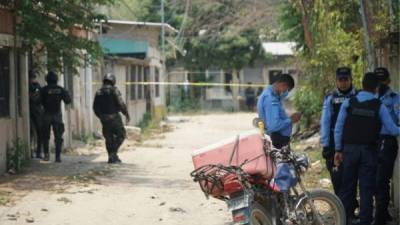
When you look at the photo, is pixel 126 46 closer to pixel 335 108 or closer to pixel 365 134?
pixel 335 108

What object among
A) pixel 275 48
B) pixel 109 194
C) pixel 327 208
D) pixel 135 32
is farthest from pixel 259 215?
pixel 275 48

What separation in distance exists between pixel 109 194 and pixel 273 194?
4.22m

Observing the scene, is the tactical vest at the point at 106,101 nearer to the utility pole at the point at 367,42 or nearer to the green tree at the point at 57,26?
the green tree at the point at 57,26

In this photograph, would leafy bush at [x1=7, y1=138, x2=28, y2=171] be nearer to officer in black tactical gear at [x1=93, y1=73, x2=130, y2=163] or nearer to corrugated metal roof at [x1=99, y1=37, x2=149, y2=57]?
officer in black tactical gear at [x1=93, y1=73, x2=130, y2=163]

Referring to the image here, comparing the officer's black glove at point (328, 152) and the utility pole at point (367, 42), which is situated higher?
the utility pole at point (367, 42)

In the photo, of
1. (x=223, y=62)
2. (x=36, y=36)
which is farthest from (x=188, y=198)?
(x=223, y=62)

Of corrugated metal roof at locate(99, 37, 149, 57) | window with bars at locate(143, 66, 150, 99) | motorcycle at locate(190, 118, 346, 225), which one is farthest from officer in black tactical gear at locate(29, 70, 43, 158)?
window with bars at locate(143, 66, 150, 99)

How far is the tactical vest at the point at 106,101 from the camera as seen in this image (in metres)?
14.3

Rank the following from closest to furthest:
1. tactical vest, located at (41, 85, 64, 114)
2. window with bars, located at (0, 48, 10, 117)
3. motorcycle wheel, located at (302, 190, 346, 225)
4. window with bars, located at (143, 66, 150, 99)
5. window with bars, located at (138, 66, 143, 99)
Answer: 1. motorcycle wheel, located at (302, 190, 346, 225)
2. window with bars, located at (0, 48, 10, 117)
3. tactical vest, located at (41, 85, 64, 114)
4. window with bars, located at (138, 66, 143, 99)
5. window with bars, located at (143, 66, 150, 99)

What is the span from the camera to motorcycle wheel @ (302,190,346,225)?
718cm

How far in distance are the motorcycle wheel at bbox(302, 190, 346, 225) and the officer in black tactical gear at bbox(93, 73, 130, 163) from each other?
24.4 feet

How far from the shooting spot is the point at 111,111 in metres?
14.4

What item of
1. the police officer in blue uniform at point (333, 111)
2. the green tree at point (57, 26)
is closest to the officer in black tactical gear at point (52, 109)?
the green tree at point (57, 26)

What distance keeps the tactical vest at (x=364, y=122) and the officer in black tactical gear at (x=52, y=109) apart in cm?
811
